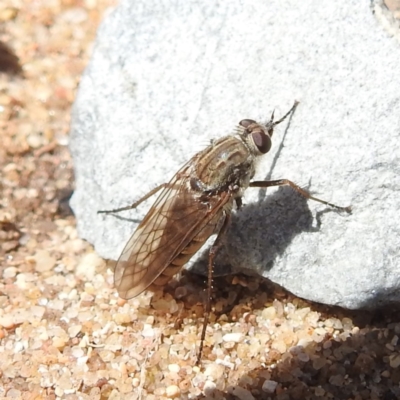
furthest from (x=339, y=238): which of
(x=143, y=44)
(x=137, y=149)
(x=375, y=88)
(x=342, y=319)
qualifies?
(x=143, y=44)

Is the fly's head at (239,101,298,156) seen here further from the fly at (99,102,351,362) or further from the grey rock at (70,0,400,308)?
the grey rock at (70,0,400,308)

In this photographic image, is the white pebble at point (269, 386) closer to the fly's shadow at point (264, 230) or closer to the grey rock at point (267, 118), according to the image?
the grey rock at point (267, 118)

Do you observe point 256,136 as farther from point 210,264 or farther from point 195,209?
point 210,264

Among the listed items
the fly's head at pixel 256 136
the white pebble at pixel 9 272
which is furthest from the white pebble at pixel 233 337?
the white pebble at pixel 9 272

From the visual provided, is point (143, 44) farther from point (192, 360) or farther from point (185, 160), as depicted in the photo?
point (192, 360)

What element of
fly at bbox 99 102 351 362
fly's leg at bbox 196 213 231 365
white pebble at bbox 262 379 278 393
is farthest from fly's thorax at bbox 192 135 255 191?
white pebble at bbox 262 379 278 393


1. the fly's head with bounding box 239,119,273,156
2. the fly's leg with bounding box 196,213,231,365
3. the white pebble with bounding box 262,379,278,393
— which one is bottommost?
the white pebble with bounding box 262,379,278,393
